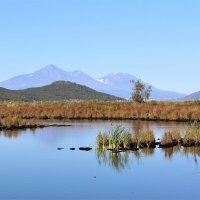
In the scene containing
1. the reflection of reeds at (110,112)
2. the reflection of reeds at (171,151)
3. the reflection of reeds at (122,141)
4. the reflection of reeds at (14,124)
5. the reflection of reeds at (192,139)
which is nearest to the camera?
the reflection of reeds at (171,151)

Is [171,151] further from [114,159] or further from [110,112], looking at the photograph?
[110,112]

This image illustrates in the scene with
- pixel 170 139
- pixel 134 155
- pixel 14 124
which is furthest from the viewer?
pixel 14 124

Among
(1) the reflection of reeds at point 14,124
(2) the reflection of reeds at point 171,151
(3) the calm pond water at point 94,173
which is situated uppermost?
(1) the reflection of reeds at point 14,124

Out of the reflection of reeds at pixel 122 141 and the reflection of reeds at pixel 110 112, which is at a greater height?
the reflection of reeds at pixel 110 112

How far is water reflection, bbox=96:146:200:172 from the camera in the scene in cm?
2534

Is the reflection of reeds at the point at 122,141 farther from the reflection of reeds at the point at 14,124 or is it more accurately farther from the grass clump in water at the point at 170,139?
the reflection of reeds at the point at 14,124

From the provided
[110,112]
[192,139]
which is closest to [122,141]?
[192,139]

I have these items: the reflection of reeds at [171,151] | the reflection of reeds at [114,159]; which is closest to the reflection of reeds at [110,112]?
the reflection of reeds at [171,151]

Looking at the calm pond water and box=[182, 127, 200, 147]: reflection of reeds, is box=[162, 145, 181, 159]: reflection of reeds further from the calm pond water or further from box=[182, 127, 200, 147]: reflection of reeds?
box=[182, 127, 200, 147]: reflection of reeds

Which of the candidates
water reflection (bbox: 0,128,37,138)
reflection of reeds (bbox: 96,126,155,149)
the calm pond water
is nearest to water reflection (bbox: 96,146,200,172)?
the calm pond water

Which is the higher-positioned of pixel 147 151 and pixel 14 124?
pixel 14 124

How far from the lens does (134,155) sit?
27.8 metres

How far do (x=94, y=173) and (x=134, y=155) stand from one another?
5295 millimetres

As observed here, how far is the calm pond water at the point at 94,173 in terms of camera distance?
18.9 meters
